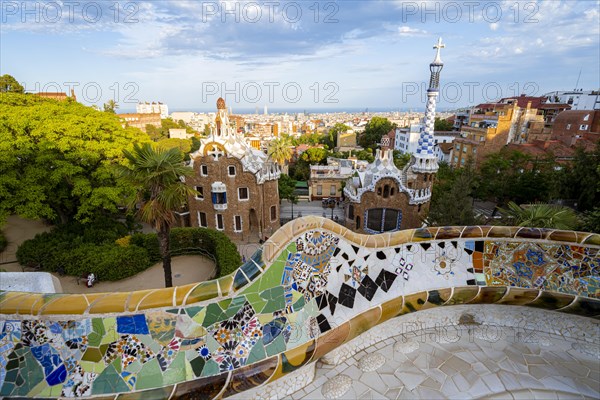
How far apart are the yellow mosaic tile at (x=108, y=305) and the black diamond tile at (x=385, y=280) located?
3336 mm

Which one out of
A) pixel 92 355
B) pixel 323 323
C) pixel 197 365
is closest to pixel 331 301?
pixel 323 323

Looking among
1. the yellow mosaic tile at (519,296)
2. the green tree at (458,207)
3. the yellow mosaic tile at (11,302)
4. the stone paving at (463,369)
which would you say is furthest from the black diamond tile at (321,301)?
the green tree at (458,207)

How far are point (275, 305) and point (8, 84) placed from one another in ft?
94.1

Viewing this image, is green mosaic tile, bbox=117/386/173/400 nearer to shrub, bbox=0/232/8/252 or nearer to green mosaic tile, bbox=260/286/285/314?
green mosaic tile, bbox=260/286/285/314

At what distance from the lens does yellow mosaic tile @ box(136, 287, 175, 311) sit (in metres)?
3.31

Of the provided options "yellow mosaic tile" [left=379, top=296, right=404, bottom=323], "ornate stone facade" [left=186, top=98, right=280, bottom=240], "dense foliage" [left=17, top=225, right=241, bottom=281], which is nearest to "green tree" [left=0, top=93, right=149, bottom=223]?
"dense foliage" [left=17, top=225, right=241, bottom=281]

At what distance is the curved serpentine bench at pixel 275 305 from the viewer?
3.21 meters

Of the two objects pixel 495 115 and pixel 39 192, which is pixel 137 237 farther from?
pixel 495 115

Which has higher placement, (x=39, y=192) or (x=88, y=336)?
(x=88, y=336)

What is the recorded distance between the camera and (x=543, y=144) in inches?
1266

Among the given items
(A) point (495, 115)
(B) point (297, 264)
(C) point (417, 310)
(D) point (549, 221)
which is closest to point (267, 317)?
(B) point (297, 264)

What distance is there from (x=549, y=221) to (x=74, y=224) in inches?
752

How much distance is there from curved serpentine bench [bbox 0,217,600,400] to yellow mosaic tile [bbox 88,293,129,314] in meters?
0.01

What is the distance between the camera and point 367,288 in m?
4.81
